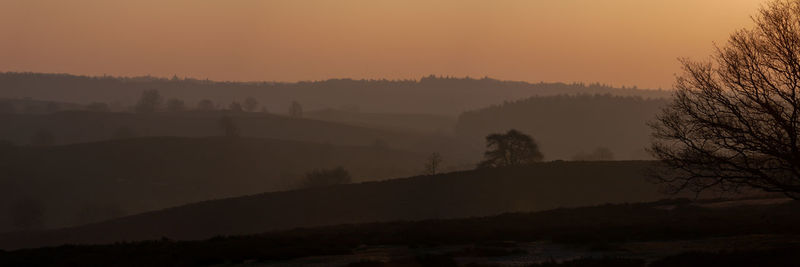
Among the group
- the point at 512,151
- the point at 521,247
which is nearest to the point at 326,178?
the point at 512,151

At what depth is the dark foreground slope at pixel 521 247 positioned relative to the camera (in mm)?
28422

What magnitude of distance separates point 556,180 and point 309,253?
65.8m

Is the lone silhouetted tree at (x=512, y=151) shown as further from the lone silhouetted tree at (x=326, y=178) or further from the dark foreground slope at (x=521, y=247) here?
the dark foreground slope at (x=521, y=247)

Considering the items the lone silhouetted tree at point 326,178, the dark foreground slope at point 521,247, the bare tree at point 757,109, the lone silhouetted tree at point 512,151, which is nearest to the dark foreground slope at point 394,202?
the lone silhouetted tree at point 512,151

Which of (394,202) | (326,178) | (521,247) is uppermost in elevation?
(326,178)

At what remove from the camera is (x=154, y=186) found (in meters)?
191

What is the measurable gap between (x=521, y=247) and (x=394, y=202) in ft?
206

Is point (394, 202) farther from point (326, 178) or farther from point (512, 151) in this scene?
point (326, 178)

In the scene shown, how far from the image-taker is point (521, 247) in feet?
116

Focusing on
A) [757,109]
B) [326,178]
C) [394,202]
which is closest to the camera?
[757,109]

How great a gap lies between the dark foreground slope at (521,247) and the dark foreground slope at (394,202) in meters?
44.4

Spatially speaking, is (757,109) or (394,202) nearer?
(757,109)

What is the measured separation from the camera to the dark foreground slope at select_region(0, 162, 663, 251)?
92312 millimetres

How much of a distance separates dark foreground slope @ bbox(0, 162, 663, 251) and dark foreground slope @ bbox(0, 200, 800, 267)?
44.4 m
